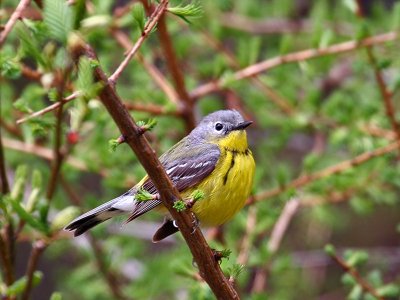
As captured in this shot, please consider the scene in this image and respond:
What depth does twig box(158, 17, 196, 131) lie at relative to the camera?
3.57 m

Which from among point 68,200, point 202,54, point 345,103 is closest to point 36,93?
point 68,200

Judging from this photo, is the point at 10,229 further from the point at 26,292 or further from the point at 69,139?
the point at 69,139

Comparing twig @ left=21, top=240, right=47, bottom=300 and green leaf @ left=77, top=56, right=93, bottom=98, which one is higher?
green leaf @ left=77, top=56, right=93, bottom=98

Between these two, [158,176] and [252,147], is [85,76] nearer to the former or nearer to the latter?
→ [158,176]

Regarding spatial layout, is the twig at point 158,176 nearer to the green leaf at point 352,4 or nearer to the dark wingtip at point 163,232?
the dark wingtip at point 163,232

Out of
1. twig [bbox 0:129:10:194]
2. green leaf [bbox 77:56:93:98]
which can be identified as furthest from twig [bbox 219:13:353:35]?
green leaf [bbox 77:56:93:98]

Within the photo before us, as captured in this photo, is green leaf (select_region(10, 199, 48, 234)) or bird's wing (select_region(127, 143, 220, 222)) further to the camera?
bird's wing (select_region(127, 143, 220, 222))

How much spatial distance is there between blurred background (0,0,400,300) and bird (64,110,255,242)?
15 centimetres

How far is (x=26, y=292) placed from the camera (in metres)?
2.38

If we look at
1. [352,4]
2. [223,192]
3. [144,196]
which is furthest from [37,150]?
[144,196]

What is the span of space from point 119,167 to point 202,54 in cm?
187

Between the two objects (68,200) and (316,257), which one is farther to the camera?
(316,257)

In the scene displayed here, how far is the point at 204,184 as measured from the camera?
3.26 m

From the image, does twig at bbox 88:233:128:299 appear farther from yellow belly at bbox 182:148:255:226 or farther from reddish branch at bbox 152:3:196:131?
reddish branch at bbox 152:3:196:131
